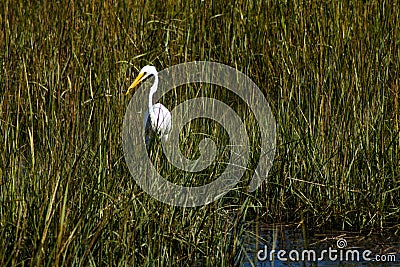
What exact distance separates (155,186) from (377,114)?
111cm

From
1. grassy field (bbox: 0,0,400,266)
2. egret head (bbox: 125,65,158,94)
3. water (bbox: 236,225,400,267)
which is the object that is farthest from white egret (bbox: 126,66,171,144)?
water (bbox: 236,225,400,267)

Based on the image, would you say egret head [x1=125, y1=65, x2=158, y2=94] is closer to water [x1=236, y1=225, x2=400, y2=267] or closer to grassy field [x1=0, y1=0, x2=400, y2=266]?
grassy field [x1=0, y1=0, x2=400, y2=266]

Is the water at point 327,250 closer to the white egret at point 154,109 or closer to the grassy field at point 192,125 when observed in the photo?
the grassy field at point 192,125

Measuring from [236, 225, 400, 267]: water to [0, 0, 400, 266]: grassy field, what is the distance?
0.06 meters

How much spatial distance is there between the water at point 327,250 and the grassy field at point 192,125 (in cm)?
6

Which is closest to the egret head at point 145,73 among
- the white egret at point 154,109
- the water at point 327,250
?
the white egret at point 154,109

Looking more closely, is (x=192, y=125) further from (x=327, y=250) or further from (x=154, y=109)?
(x=327, y=250)

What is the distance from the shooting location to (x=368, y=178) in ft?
10.6

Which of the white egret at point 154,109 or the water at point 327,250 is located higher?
the white egret at point 154,109

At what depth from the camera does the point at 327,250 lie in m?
3.12

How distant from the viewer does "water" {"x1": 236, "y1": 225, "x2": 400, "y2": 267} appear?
299 centimetres

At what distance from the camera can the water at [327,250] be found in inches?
118

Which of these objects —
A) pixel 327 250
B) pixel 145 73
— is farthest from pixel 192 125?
pixel 327 250

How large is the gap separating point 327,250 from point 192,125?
38.4 inches
